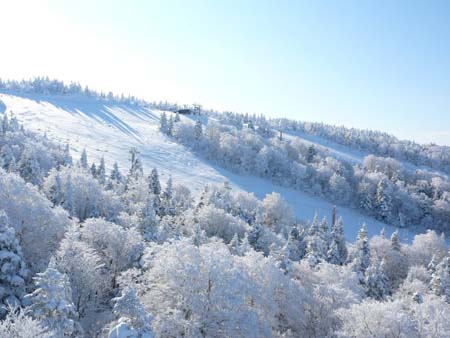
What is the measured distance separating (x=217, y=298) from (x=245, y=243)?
67.6 ft

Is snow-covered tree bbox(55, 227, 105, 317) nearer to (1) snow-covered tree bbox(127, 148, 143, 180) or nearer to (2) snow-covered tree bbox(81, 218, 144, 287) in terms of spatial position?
(2) snow-covered tree bbox(81, 218, 144, 287)

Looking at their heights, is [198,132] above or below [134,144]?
above

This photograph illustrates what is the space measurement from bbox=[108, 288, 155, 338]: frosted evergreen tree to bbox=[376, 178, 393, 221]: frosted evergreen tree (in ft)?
374

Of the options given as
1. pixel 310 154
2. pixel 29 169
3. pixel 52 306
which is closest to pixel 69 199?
pixel 29 169

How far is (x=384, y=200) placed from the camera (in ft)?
406

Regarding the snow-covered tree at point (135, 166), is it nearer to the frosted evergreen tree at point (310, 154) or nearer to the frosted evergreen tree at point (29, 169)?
the frosted evergreen tree at point (29, 169)

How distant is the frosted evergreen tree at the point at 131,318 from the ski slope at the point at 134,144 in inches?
3322

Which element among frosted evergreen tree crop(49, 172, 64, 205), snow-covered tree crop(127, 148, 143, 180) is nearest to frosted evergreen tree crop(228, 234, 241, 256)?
frosted evergreen tree crop(49, 172, 64, 205)

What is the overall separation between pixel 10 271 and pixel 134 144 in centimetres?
11408

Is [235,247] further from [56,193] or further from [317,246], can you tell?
[56,193]

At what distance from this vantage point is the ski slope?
116 m

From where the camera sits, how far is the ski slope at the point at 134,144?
116 meters

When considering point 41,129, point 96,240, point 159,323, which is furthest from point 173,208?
point 41,129

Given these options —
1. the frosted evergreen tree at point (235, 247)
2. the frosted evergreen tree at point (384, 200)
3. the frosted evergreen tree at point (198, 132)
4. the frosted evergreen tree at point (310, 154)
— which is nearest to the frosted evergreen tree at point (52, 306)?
the frosted evergreen tree at point (235, 247)
